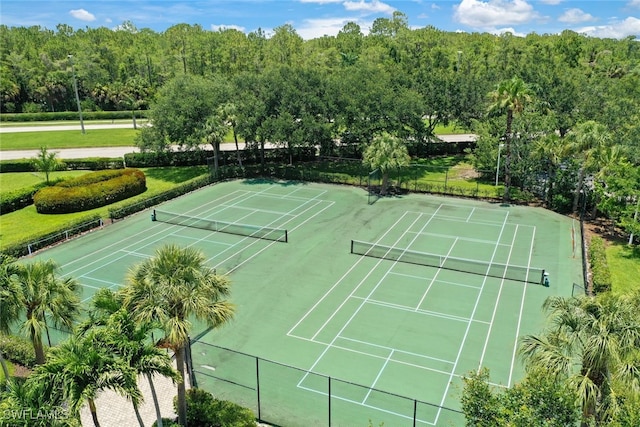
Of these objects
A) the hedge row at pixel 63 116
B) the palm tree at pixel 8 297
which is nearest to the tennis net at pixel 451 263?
the palm tree at pixel 8 297

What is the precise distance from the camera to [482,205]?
38.4 m

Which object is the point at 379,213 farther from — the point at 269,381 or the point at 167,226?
Answer: the point at 269,381

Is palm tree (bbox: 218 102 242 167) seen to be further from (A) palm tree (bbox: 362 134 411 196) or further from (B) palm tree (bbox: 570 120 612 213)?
(B) palm tree (bbox: 570 120 612 213)

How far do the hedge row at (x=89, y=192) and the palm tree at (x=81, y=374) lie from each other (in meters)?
29.3

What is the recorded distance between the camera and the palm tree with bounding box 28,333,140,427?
1020 cm

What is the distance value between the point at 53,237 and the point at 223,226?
10394 mm

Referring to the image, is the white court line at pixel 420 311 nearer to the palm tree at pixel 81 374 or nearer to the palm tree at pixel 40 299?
the palm tree at pixel 40 299

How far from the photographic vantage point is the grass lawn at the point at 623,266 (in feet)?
84.9

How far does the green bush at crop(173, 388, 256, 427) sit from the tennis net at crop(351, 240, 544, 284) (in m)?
14.6

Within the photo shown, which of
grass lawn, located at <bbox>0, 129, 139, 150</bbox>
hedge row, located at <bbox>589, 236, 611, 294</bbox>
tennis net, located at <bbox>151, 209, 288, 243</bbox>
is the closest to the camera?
hedge row, located at <bbox>589, 236, 611, 294</bbox>

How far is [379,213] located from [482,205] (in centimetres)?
843

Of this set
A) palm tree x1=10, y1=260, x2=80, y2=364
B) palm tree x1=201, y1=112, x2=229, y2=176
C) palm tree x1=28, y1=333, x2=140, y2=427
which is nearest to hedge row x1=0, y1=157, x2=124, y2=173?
palm tree x1=201, y1=112, x2=229, y2=176

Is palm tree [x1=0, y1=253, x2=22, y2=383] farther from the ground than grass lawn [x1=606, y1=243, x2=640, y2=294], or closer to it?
farther from the ground

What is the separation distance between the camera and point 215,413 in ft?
50.2
